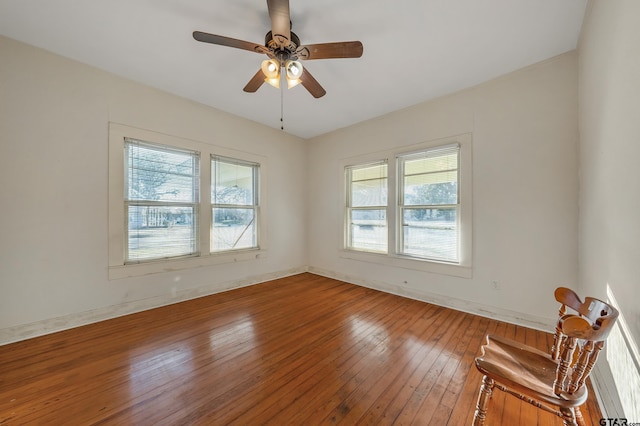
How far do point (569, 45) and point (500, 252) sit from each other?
2223 millimetres

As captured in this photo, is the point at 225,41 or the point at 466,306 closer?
the point at 225,41

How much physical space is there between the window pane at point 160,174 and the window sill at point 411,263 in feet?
9.49

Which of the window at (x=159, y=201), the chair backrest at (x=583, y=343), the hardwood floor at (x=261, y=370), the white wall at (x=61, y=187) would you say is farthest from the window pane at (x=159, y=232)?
the chair backrest at (x=583, y=343)

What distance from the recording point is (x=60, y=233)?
8.23 feet

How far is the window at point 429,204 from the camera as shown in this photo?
320 centimetres

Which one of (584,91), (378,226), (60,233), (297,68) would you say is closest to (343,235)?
(378,226)

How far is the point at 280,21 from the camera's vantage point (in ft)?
5.57

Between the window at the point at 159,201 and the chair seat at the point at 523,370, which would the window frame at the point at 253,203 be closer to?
the window at the point at 159,201

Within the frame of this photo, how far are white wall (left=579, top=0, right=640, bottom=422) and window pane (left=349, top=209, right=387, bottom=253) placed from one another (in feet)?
7.66

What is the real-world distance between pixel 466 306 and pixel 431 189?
64.4 inches

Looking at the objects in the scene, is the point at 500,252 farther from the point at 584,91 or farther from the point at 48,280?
the point at 48,280

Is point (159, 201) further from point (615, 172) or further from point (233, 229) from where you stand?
point (615, 172)

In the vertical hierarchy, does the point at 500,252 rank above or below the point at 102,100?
below

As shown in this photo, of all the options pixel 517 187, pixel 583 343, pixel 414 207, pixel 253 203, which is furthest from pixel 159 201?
pixel 517 187
